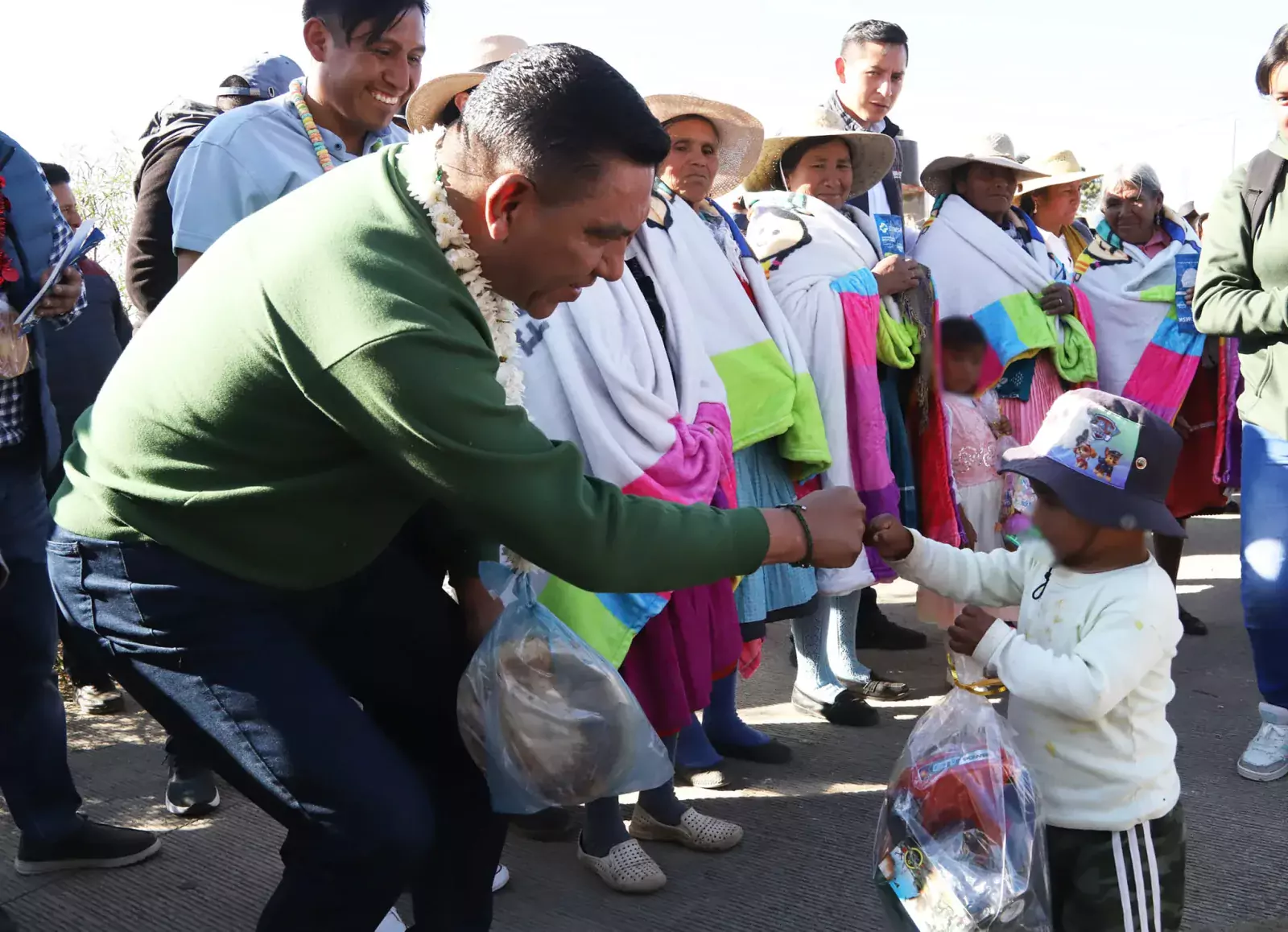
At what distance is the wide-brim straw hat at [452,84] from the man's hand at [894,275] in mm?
1465

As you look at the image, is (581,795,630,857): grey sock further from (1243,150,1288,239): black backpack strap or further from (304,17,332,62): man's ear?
(1243,150,1288,239): black backpack strap

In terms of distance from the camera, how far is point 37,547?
10.2ft

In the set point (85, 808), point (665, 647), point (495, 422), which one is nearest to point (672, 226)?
point (665, 647)

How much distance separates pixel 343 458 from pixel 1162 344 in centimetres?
415

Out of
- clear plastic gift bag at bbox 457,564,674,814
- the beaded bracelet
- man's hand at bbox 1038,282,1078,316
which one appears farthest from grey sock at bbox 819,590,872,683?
the beaded bracelet

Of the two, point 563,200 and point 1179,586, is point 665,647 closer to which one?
point 563,200

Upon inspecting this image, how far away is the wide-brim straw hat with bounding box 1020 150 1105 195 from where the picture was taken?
548 centimetres

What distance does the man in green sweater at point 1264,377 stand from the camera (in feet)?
12.3

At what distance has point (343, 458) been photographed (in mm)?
1984

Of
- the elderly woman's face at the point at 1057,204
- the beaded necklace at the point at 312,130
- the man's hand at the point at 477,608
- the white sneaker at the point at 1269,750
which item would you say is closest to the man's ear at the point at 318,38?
the beaded necklace at the point at 312,130

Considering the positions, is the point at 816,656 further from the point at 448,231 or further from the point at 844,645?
the point at 448,231

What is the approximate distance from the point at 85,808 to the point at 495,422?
8.20ft

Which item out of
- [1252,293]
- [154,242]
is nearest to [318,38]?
[154,242]

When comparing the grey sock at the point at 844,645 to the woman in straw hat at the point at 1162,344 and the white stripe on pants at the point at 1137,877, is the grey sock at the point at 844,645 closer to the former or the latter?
the woman in straw hat at the point at 1162,344
